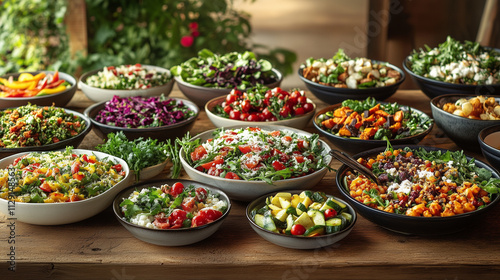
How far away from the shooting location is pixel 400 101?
355cm

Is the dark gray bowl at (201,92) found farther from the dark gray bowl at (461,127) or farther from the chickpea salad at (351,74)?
the dark gray bowl at (461,127)

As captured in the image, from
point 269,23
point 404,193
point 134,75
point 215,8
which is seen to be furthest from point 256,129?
point 269,23

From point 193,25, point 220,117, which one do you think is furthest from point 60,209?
point 193,25

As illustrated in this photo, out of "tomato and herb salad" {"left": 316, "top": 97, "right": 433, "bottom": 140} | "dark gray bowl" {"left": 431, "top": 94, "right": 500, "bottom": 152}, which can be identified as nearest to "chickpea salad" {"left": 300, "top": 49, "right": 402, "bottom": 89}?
"tomato and herb salad" {"left": 316, "top": 97, "right": 433, "bottom": 140}

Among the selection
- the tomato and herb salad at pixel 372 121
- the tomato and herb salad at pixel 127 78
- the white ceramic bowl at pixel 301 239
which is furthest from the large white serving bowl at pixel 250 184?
the tomato and herb salad at pixel 127 78

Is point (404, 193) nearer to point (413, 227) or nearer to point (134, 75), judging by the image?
point (413, 227)

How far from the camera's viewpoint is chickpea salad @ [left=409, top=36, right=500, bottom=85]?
3.20 meters

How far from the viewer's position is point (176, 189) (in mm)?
2078

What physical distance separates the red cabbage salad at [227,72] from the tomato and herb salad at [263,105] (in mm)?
247

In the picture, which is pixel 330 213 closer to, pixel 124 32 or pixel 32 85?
pixel 32 85

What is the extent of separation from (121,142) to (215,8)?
10.6 ft

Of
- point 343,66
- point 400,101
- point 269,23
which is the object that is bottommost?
point 269,23

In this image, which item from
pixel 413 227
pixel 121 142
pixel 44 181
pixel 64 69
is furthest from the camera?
pixel 64 69

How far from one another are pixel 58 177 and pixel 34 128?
0.60 metres
